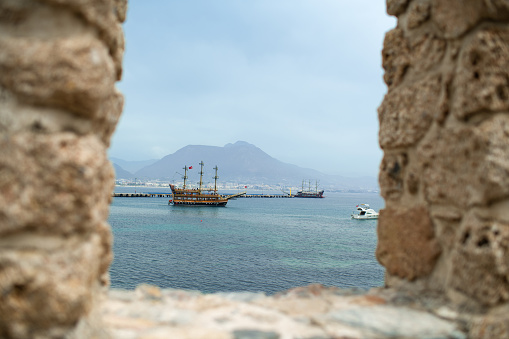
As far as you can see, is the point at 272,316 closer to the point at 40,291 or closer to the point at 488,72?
the point at 40,291

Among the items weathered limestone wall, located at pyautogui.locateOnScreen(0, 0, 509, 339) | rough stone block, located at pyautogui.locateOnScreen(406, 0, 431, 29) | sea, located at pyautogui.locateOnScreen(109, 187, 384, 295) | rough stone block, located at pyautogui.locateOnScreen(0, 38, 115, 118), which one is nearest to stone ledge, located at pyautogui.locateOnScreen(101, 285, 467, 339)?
weathered limestone wall, located at pyautogui.locateOnScreen(0, 0, 509, 339)

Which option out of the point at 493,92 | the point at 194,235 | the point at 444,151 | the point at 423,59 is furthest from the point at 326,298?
the point at 194,235

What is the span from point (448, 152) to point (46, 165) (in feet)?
6.34

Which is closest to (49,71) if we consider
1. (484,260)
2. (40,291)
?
(40,291)

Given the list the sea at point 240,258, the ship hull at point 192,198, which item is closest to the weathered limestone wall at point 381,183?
the sea at point 240,258

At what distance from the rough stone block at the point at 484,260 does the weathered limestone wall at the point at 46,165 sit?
5.83 feet

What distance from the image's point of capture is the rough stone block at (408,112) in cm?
224

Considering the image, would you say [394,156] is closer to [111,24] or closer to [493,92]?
[493,92]

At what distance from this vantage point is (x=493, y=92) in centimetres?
187

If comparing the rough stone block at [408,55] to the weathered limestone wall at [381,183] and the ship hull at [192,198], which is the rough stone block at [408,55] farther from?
the ship hull at [192,198]

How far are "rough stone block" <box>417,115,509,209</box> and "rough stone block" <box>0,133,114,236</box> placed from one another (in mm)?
1780

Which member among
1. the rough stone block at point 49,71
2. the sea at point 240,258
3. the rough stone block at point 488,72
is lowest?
the sea at point 240,258

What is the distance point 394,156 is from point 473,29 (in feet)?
2.88

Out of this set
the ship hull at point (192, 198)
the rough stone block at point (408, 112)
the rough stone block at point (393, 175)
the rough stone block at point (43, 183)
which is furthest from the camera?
the ship hull at point (192, 198)
